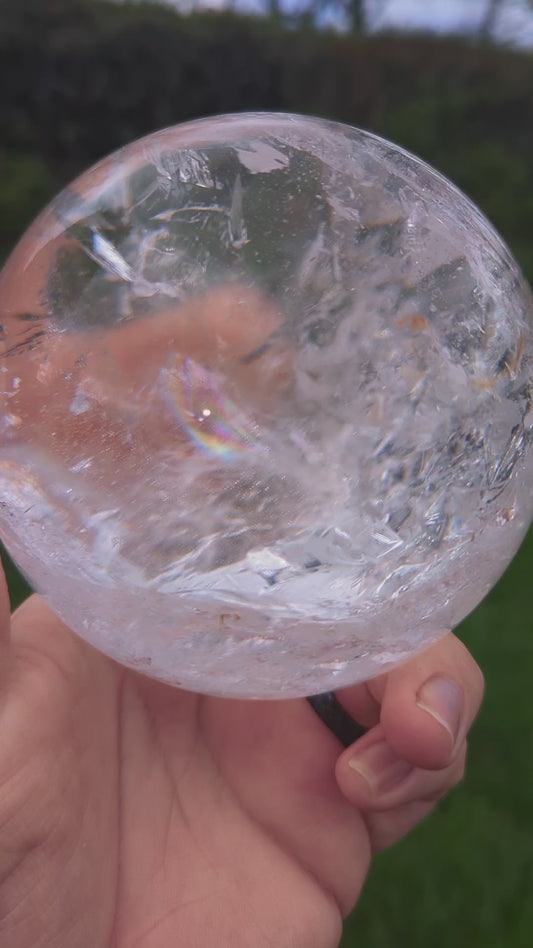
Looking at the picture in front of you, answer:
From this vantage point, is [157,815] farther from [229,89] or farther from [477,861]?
[229,89]

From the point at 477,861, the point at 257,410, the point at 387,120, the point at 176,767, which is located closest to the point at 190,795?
the point at 176,767

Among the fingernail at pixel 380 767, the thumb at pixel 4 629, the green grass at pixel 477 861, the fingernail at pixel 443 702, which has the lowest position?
the green grass at pixel 477 861

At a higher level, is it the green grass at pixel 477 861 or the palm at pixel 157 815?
the palm at pixel 157 815

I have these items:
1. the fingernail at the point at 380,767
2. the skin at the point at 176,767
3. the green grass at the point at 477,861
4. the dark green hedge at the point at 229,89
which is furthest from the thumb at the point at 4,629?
the dark green hedge at the point at 229,89

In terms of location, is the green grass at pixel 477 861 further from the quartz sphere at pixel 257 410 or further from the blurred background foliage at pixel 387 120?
the quartz sphere at pixel 257 410

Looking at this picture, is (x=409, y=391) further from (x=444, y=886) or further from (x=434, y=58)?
(x=434, y=58)

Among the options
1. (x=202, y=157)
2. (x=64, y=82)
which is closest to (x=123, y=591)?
(x=202, y=157)

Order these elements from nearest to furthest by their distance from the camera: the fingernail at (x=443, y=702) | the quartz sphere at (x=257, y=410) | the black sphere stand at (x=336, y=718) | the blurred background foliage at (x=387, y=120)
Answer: the quartz sphere at (x=257, y=410) → the fingernail at (x=443, y=702) → the black sphere stand at (x=336, y=718) → the blurred background foliage at (x=387, y=120)
